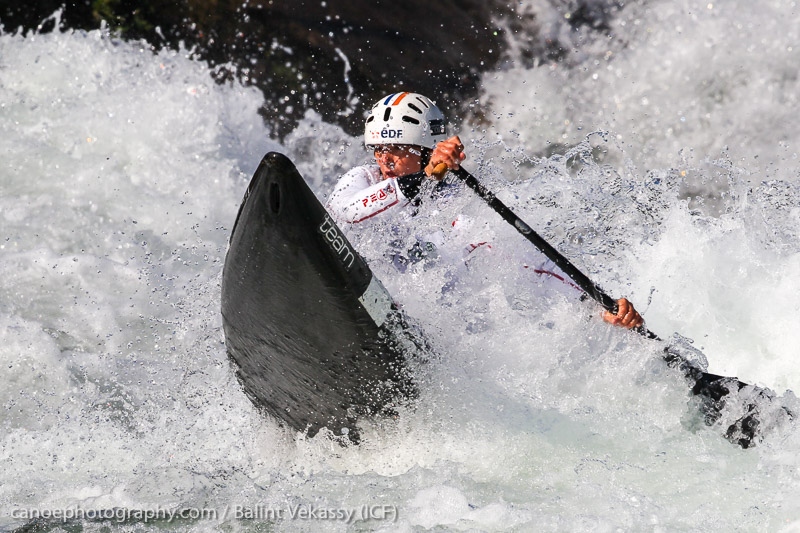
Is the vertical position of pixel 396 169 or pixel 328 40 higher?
pixel 396 169

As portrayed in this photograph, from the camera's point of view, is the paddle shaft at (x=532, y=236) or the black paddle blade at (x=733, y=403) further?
the paddle shaft at (x=532, y=236)

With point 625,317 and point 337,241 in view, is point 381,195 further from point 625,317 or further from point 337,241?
point 625,317

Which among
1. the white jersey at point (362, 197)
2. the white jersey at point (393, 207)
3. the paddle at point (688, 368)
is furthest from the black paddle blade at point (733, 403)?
the white jersey at point (362, 197)

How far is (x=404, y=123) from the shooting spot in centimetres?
462

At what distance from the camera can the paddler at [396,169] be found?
4.36 meters

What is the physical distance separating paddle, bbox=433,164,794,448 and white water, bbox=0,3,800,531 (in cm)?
8

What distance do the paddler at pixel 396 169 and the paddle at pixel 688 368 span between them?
0.56ft

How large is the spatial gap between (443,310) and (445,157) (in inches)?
29.1

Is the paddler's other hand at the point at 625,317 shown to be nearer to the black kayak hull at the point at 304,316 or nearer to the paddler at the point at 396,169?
the paddler at the point at 396,169

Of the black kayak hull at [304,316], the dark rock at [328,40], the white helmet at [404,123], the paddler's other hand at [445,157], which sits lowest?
the dark rock at [328,40]

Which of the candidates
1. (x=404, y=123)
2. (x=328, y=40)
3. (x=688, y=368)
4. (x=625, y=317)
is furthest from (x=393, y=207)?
(x=328, y=40)

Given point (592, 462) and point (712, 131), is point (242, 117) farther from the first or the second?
point (592, 462)

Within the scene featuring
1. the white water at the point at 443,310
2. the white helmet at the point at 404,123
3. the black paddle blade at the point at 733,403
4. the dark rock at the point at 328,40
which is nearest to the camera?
the white water at the point at 443,310

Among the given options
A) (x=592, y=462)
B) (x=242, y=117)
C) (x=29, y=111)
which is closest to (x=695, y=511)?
(x=592, y=462)
